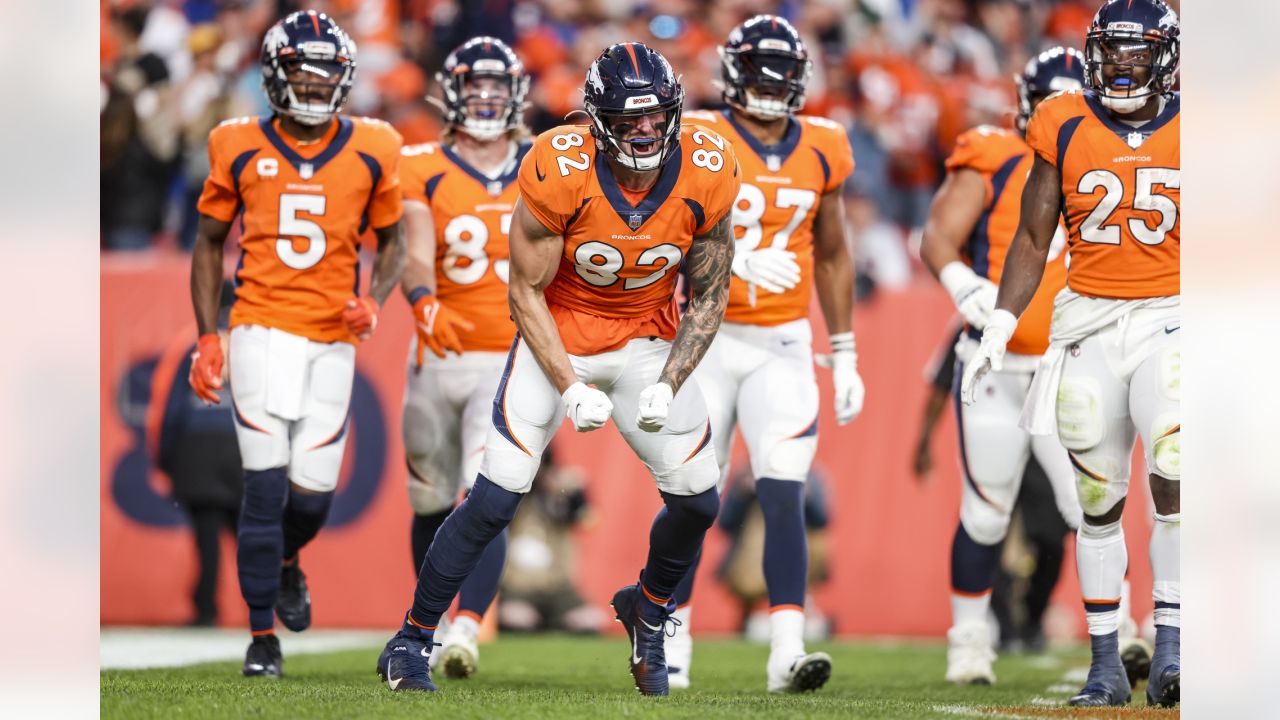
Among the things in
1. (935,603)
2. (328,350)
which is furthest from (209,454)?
(935,603)

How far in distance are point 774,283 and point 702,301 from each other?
3.27ft

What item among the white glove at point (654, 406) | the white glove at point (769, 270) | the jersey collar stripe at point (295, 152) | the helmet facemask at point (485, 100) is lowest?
the white glove at point (654, 406)

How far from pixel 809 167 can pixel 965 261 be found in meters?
1.04

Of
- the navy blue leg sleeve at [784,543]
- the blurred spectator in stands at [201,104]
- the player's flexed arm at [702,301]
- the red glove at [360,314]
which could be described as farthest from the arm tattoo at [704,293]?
the blurred spectator in stands at [201,104]

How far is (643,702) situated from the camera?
4.69 m

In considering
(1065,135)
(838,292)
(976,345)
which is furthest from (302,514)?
(1065,135)

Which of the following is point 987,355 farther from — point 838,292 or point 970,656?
point 970,656

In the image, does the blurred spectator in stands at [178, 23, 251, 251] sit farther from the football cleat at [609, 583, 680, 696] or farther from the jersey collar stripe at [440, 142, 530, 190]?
the football cleat at [609, 583, 680, 696]

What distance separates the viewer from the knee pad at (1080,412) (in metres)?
5.27

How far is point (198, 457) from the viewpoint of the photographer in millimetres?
8516

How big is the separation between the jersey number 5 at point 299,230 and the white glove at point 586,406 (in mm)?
1662

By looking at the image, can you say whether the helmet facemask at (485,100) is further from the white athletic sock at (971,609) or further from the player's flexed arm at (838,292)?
the white athletic sock at (971,609)
